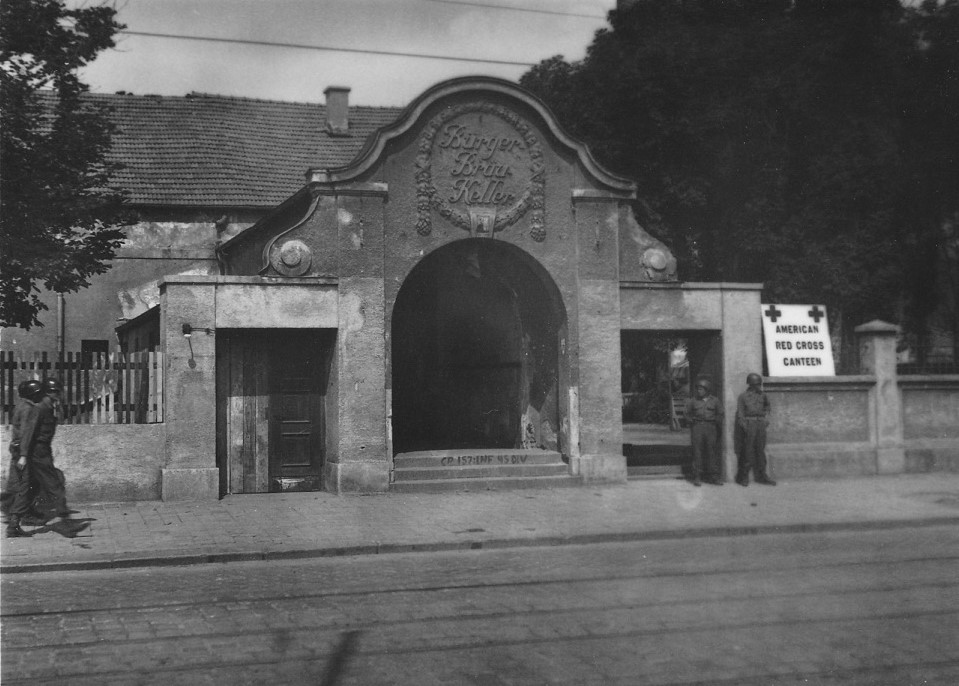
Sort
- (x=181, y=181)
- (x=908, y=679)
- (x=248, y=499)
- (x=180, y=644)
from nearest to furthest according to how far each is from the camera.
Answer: (x=908, y=679), (x=180, y=644), (x=248, y=499), (x=181, y=181)

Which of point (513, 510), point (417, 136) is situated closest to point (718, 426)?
point (513, 510)

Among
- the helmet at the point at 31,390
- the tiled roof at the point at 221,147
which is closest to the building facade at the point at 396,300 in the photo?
the helmet at the point at 31,390

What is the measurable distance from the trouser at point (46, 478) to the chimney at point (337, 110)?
19.1 metres

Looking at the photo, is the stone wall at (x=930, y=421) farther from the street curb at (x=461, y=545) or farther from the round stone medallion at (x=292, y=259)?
the round stone medallion at (x=292, y=259)

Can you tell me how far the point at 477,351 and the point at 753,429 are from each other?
5793 mm

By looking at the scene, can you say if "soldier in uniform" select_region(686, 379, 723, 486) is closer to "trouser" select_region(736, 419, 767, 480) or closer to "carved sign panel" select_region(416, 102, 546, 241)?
"trouser" select_region(736, 419, 767, 480)

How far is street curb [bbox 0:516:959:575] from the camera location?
10.5 m

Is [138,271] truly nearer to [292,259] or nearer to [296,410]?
[296,410]

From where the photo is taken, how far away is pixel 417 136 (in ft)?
54.0

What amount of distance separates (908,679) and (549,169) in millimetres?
12098

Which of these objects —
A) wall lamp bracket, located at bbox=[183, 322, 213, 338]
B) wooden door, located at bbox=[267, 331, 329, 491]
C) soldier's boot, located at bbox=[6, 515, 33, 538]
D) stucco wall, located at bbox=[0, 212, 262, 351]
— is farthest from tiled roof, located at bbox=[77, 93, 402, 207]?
soldier's boot, located at bbox=[6, 515, 33, 538]

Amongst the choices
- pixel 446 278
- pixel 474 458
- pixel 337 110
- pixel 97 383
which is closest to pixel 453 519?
pixel 474 458

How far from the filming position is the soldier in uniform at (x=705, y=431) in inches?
665

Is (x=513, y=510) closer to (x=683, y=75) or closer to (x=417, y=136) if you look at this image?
(x=417, y=136)
